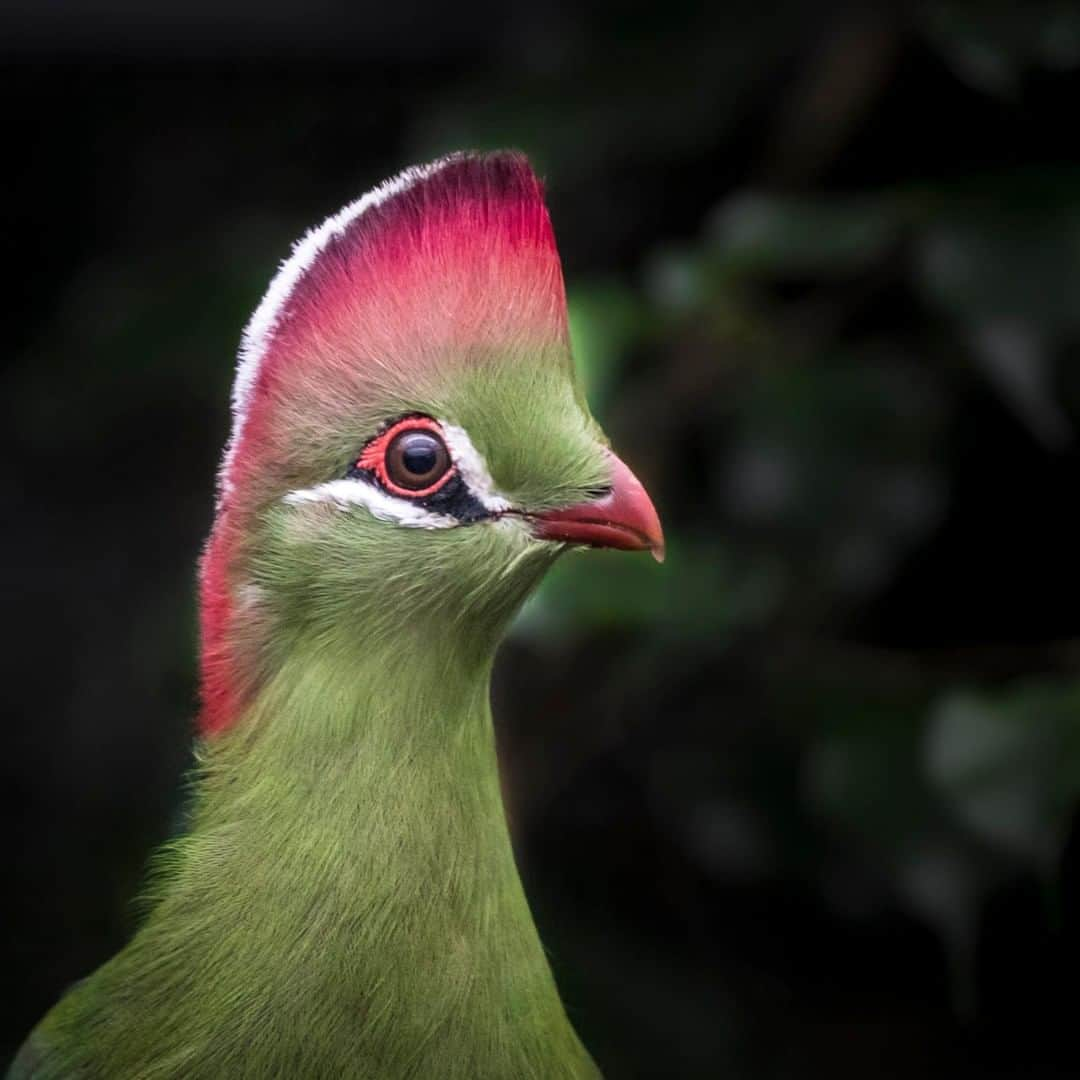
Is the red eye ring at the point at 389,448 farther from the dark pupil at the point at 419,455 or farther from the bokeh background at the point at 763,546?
the bokeh background at the point at 763,546

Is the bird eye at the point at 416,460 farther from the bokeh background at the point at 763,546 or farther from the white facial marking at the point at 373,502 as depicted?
the bokeh background at the point at 763,546

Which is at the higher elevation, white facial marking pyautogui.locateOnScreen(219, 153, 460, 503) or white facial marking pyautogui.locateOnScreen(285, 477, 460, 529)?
white facial marking pyautogui.locateOnScreen(219, 153, 460, 503)

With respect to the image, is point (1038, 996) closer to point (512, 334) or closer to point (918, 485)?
point (918, 485)

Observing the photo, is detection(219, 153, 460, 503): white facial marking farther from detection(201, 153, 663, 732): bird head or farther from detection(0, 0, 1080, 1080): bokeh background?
detection(0, 0, 1080, 1080): bokeh background

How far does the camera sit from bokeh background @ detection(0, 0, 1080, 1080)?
1.59m

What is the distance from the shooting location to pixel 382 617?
3.06 ft

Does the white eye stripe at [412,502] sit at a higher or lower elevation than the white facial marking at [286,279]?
lower

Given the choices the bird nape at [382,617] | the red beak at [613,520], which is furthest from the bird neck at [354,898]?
the red beak at [613,520]

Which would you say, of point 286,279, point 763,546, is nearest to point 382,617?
point 286,279

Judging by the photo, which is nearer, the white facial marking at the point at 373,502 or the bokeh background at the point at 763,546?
the white facial marking at the point at 373,502

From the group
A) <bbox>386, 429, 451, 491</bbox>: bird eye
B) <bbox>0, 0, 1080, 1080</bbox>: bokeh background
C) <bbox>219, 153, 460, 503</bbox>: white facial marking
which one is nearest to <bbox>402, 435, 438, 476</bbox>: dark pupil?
<bbox>386, 429, 451, 491</bbox>: bird eye

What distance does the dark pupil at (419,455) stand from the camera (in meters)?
0.90

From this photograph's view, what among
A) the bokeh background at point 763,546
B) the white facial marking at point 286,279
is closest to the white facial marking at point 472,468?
the white facial marking at point 286,279

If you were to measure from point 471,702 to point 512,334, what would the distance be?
22 centimetres
